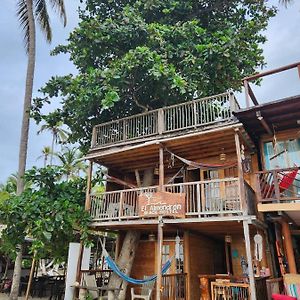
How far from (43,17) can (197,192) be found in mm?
13112

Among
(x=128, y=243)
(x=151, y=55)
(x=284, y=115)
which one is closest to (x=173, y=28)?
(x=151, y=55)

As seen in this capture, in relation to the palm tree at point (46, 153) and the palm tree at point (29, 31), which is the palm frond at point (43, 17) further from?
the palm tree at point (46, 153)

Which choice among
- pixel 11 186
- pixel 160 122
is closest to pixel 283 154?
pixel 160 122

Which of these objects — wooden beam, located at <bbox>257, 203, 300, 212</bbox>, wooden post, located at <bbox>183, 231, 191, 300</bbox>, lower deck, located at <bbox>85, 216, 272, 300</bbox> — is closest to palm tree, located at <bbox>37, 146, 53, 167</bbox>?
lower deck, located at <bbox>85, 216, 272, 300</bbox>

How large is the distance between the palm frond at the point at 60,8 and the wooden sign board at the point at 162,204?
12087mm

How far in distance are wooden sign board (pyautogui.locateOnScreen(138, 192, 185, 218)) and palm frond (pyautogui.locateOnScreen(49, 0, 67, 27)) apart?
12087mm

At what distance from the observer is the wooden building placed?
8.04 meters

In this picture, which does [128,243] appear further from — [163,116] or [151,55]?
[151,55]

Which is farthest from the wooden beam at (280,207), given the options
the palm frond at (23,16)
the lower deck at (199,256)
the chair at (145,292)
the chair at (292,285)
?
the palm frond at (23,16)

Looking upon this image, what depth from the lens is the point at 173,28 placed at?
11.4 metres

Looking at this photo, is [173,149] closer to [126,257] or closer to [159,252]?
[159,252]

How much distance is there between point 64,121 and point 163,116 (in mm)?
5145

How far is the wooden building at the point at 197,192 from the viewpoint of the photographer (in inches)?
316

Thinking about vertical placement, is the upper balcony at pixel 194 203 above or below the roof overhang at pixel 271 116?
below
